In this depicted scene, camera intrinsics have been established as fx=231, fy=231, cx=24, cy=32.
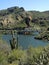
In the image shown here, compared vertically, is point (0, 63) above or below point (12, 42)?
above

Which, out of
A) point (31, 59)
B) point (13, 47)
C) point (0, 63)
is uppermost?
point (31, 59)

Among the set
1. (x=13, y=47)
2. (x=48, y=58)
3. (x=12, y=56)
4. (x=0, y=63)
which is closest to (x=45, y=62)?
(x=48, y=58)

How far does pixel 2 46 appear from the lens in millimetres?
36719

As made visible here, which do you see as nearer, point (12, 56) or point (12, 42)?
point (12, 56)

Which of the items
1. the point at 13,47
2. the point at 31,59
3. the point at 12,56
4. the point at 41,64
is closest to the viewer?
the point at 41,64

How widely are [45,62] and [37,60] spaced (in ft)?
3.44

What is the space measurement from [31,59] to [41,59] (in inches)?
74.6

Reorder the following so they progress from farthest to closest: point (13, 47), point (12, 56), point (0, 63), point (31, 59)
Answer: point (13, 47) < point (12, 56) < point (0, 63) < point (31, 59)

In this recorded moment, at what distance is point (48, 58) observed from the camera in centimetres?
2106

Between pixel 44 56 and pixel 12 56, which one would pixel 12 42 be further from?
pixel 44 56

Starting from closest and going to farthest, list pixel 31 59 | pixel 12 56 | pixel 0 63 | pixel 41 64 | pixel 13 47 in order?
pixel 41 64
pixel 31 59
pixel 0 63
pixel 12 56
pixel 13 47

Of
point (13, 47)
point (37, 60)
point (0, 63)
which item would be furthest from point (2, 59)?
point (13, 47)

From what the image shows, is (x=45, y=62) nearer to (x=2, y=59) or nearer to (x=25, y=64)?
(x=25, y=64)

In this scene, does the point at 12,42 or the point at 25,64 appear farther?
the point at 12,42
